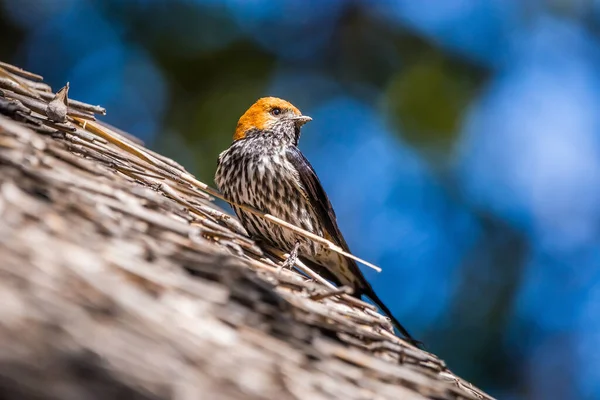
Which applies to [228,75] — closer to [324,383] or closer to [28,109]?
[28,109]

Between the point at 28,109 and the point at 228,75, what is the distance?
6.95 m

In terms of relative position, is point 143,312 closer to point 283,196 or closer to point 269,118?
point 283,196

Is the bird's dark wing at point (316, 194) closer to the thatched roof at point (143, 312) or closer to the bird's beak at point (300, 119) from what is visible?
the bird's beak at point (300, 119)

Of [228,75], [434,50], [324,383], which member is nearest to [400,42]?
[434,50]

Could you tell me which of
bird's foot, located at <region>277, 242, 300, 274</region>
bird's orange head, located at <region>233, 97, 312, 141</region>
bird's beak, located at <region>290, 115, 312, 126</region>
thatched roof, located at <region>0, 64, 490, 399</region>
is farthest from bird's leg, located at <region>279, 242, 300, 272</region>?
bird's beak, located at <region>290, 115, 312, 126</region>

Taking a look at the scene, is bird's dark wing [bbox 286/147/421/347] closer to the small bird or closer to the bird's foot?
the small bird

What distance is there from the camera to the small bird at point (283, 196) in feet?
15.7

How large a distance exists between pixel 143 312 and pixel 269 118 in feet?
12.4

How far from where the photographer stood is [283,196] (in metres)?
4.96

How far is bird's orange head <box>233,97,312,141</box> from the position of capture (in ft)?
18.6

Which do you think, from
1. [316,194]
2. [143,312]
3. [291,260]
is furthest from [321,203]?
[143,312]

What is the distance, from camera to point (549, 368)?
434 inches

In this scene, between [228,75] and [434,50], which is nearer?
[228,75]

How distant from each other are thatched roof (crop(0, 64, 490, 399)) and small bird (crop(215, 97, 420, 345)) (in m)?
1.31
